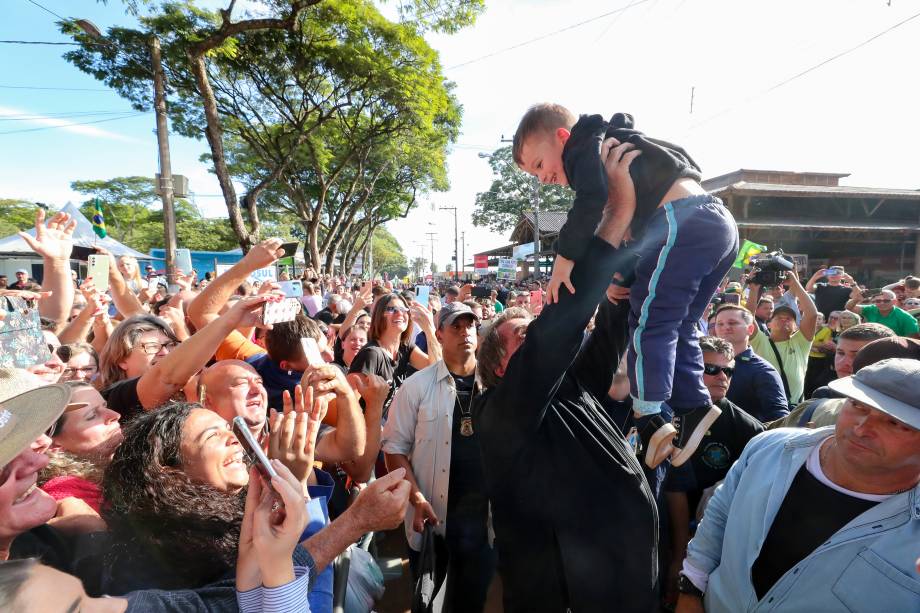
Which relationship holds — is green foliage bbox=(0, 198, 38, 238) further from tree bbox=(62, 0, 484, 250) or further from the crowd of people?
the crowd of people

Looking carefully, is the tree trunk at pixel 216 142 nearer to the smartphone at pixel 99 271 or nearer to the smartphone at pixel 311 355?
the smartphone at pixel 99 271

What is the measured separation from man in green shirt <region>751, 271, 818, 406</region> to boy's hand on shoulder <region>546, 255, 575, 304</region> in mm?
4090

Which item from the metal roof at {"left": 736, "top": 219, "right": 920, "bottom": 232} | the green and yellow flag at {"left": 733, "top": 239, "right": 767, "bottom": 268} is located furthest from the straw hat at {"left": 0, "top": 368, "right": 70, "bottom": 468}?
the metal roof at {"left": 736, "top": 219, "right": 920, "bottom": 232}

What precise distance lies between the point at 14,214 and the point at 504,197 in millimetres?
46021

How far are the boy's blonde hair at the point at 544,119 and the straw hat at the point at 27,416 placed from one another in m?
1.97

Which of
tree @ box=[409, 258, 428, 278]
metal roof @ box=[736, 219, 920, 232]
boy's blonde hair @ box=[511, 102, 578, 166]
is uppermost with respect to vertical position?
metal roof @ box=[736, 219, 920, 232]

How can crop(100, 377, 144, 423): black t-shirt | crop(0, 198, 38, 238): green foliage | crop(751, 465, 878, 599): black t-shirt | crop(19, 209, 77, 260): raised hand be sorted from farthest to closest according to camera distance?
crop(0, 198, 38, 238): green foliage
crop(19, 209, 77, 260): raised hand
crop(100, 377, 144, 423): black t-shirt
crop(751, 465, 878, 599): black t-shirt

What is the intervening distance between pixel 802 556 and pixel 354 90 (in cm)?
1630

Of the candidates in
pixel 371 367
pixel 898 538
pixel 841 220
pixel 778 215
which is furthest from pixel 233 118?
pixel 841 220

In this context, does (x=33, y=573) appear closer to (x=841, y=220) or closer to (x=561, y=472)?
(x=561, y=472)

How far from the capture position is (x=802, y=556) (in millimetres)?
1634

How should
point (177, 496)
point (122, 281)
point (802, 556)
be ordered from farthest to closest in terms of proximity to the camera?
1. point (122, 281)
2. point (802, 556)
3. point (177, 496)

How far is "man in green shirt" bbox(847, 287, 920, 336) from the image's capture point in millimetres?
5322

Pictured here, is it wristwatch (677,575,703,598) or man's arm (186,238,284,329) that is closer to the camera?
wristwatch (677,575,703,598)
